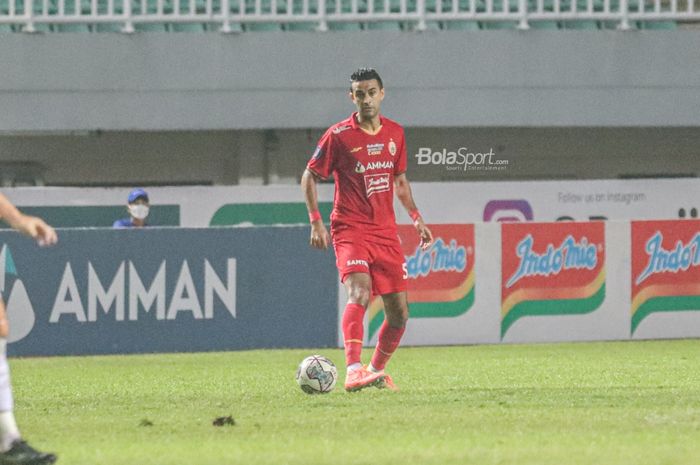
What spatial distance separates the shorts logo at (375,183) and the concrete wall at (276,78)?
1051cm

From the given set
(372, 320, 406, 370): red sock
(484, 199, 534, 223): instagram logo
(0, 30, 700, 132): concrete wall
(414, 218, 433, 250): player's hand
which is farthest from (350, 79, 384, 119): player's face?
(0, 30, 700, 132): concrete wall

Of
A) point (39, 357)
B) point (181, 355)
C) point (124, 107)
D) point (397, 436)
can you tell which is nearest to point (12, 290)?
point (39, 357)

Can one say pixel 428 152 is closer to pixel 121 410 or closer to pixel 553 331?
pixel 553 331

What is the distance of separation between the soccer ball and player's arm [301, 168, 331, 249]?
76 centimetres

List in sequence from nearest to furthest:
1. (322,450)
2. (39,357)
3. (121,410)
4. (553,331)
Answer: (322,450), (121,410), (39,357), (553,331)

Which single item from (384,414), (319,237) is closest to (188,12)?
(319,237)

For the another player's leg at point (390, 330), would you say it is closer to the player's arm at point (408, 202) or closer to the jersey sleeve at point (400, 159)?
the player's arm at point (408, 202)

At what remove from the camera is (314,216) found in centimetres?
1027

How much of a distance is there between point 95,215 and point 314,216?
32.1ft

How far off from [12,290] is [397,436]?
9136 mm

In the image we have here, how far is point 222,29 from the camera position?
21234mm

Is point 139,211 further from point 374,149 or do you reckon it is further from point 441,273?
point 374,149

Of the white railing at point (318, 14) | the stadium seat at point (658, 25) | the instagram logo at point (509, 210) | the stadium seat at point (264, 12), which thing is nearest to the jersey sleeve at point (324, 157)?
the instagram logo at point (509, 210)

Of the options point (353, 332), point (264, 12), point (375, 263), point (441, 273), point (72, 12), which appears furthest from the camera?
point (264, 12)
